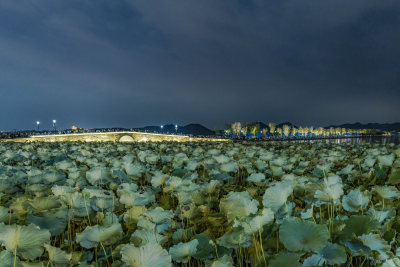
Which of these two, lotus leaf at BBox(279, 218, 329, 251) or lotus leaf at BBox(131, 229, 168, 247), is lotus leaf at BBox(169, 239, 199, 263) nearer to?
lotus leaf at BBox(131, 229, 168, 247)

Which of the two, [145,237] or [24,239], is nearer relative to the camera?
[24,239]

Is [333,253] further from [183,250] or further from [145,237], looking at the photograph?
[145,237]

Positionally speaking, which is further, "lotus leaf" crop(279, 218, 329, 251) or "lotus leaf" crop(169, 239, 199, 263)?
"lotus leaf" crop(169, 239, 199, 263)

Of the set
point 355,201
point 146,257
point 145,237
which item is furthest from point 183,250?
point 355,201

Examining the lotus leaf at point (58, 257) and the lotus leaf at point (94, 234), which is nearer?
the lotus leaf at point (58, 257)

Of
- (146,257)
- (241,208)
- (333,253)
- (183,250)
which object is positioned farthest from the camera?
(241,208)

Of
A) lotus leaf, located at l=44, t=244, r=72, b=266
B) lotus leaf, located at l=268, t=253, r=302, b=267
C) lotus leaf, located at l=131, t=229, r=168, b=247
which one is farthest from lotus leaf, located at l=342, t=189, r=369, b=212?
lotus leaf, located at l=44, t=244, r=72, b=266

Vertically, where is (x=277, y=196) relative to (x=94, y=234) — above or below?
above

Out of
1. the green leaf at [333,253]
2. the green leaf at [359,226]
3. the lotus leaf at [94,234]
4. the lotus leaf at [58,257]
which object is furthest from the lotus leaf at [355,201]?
the lotus leaf at [58,257]

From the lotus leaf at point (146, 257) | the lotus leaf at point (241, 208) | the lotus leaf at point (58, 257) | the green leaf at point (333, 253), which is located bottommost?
the lotus leaf at point (58, 257)

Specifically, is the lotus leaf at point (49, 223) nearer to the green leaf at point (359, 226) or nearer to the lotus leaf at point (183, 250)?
the lotus leaf at point (183, 250)

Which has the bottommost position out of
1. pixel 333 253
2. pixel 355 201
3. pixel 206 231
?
pixel 206 231
